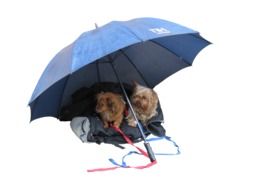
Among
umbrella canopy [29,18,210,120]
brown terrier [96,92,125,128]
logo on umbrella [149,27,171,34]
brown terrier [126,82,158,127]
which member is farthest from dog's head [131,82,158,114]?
logo on umbrella [149,27,171,34]

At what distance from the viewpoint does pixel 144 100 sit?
11.8 feet

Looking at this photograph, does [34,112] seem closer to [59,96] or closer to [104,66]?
[59,96]

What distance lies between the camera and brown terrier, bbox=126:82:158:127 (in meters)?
3.61

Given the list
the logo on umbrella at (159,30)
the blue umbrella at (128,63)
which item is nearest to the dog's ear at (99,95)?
the blue umbrella at (128,63)

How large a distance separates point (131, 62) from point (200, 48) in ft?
1.94

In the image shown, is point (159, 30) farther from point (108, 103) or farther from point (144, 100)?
point (108, 103)

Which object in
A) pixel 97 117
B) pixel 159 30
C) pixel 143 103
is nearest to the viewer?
pixel 159 30

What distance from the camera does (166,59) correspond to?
3766 millimetres

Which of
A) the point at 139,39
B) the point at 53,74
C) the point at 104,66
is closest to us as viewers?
the point at 139,39

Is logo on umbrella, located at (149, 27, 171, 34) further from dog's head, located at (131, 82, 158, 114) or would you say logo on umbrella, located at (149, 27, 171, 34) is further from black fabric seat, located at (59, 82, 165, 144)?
black fabric seat, located at (59, 82, 165, 144)

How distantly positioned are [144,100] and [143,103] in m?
0.03

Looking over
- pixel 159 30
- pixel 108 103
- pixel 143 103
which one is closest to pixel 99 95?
pixel 108 103

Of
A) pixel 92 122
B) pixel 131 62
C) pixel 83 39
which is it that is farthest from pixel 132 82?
pixel 83 39

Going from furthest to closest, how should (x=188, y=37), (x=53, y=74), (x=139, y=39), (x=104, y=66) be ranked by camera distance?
1. (x=104, y=66)
2. (x=188, y=37)
3. (x=53, y=74)
4. (x=139, y=39)
